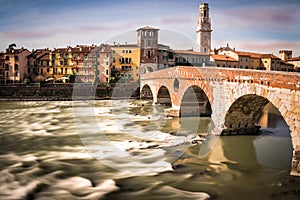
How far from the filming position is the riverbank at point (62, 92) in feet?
134

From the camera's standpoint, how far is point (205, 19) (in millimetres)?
60688

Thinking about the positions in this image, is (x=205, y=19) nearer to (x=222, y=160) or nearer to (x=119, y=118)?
(x=119, y=118)

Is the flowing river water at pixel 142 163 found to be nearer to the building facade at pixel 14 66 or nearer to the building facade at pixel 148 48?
the building facade at pixel 148 48

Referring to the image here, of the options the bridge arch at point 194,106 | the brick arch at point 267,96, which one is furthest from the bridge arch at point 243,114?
the bridge arch at point 194,106

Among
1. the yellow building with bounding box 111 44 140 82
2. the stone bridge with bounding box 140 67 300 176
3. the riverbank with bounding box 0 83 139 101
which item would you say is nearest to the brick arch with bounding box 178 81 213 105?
the stone bridge with bounding box 140 67 300 176

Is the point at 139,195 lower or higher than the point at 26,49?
lower

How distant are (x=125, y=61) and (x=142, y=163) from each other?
40.8 meters

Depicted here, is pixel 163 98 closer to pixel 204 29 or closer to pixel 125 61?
pixel 125 61

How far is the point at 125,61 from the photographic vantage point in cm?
5228

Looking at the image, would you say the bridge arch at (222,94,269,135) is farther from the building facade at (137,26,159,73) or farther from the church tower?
the church tower

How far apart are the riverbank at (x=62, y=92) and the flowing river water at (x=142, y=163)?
21116mm

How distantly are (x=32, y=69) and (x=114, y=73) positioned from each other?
13.6 meters

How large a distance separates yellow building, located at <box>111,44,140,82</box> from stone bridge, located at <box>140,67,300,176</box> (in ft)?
79.3

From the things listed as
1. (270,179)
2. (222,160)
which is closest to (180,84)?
(222,160)
